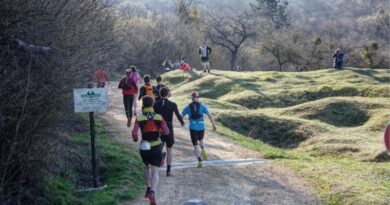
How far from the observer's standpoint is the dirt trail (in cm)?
1056

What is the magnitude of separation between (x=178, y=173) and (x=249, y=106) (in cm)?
1688

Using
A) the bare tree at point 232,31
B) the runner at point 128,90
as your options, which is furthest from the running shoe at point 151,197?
the bare tree at point 232,31

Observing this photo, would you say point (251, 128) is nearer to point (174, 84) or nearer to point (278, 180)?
point (278, 180)

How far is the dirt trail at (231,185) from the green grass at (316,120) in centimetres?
52

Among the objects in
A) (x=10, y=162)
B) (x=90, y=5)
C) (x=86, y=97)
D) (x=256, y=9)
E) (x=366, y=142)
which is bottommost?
(x=366, y=142)

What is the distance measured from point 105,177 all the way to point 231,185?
296 centimetres

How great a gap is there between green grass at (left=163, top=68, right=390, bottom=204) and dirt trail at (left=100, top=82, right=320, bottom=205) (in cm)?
52

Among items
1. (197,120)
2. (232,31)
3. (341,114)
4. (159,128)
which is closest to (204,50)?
A: (341,114)

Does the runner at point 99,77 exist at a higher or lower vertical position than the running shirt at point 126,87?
higher

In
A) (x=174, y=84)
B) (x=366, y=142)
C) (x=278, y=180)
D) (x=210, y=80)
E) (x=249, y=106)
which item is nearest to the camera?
(x=278, y=180)

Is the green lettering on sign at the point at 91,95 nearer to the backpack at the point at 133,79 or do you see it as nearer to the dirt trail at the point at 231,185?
the dirt trail at the point at 231,185

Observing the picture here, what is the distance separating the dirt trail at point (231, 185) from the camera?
10.6 meters

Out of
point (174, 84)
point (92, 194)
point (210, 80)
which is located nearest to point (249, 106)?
point (210, 80)

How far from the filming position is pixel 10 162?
332 inches
